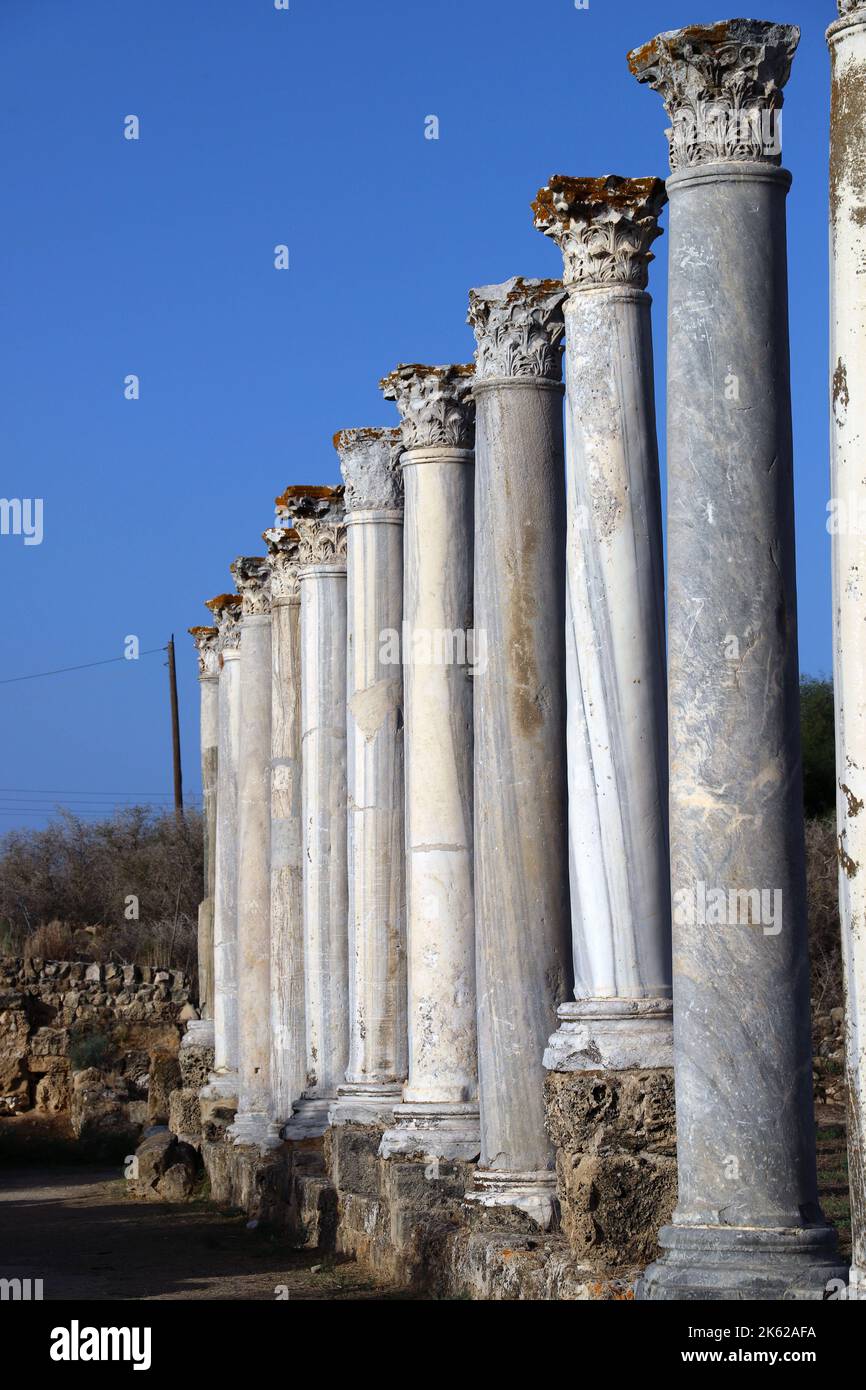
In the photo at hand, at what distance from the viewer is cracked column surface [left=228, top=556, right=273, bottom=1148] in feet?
74.4

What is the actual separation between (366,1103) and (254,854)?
6.33 meters

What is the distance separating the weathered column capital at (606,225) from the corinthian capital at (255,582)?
39.8 feet

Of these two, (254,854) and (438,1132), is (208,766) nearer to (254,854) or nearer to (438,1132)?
(254,854)

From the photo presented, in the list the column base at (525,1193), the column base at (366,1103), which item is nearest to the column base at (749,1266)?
the column base at (525,1193)

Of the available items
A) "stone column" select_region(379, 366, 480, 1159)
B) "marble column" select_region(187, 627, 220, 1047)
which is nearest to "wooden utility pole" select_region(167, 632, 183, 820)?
"marble column" select_region(187, 627, 220, 1047)

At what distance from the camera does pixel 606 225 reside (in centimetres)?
1166

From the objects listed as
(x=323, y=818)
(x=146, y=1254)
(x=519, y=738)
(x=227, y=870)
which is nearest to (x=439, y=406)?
(x=519, y=738)

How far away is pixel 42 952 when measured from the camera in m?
42.2

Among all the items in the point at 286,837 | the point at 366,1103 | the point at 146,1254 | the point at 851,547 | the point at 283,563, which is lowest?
the point at 146,1254

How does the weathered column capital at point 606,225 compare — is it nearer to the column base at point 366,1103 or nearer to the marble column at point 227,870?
the column base at point 366,1103

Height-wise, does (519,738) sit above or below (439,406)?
below

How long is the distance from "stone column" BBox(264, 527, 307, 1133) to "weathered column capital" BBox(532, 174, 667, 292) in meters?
9.92

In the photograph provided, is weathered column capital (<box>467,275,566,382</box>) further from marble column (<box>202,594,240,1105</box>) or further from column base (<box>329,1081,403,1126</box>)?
marble column (<box>202,594,240,1105</box>)

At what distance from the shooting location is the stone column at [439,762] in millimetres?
15195
